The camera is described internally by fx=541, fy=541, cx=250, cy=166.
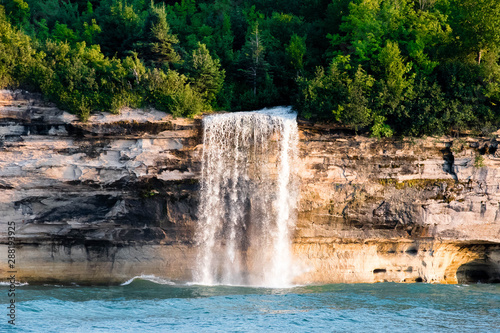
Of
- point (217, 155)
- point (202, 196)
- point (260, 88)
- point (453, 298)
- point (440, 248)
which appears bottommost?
point (453, 298)

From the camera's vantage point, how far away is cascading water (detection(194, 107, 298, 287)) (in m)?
25.6

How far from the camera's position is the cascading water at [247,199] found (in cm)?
2564

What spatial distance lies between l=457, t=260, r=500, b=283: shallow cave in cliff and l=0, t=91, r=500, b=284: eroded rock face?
212 centimetres

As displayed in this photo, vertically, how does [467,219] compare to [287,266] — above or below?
above

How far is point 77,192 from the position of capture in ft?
84.7

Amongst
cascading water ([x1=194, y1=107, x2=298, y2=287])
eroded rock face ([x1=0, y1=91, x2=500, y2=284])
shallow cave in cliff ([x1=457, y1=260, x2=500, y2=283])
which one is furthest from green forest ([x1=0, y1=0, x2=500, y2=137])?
shallow cave in cliff ([x1=457, y1=260, x2=500, y2=283])

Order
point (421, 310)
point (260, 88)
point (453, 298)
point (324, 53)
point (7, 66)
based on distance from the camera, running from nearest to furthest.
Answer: point (421, 310) → point (453, 298) → point (7, 66) → point (260, 88) → point (324, 53)

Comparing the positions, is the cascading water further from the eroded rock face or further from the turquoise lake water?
the turquoise lake water

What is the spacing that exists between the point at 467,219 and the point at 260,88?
12.7 metres

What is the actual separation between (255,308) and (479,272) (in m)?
14.9

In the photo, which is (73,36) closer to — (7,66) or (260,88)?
(7,66)

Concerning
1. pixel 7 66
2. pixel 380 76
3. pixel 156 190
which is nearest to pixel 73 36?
pixel 7 66

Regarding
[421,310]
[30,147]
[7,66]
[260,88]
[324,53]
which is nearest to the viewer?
[421,310]

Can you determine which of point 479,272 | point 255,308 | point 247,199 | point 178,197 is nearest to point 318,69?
point 247,199
